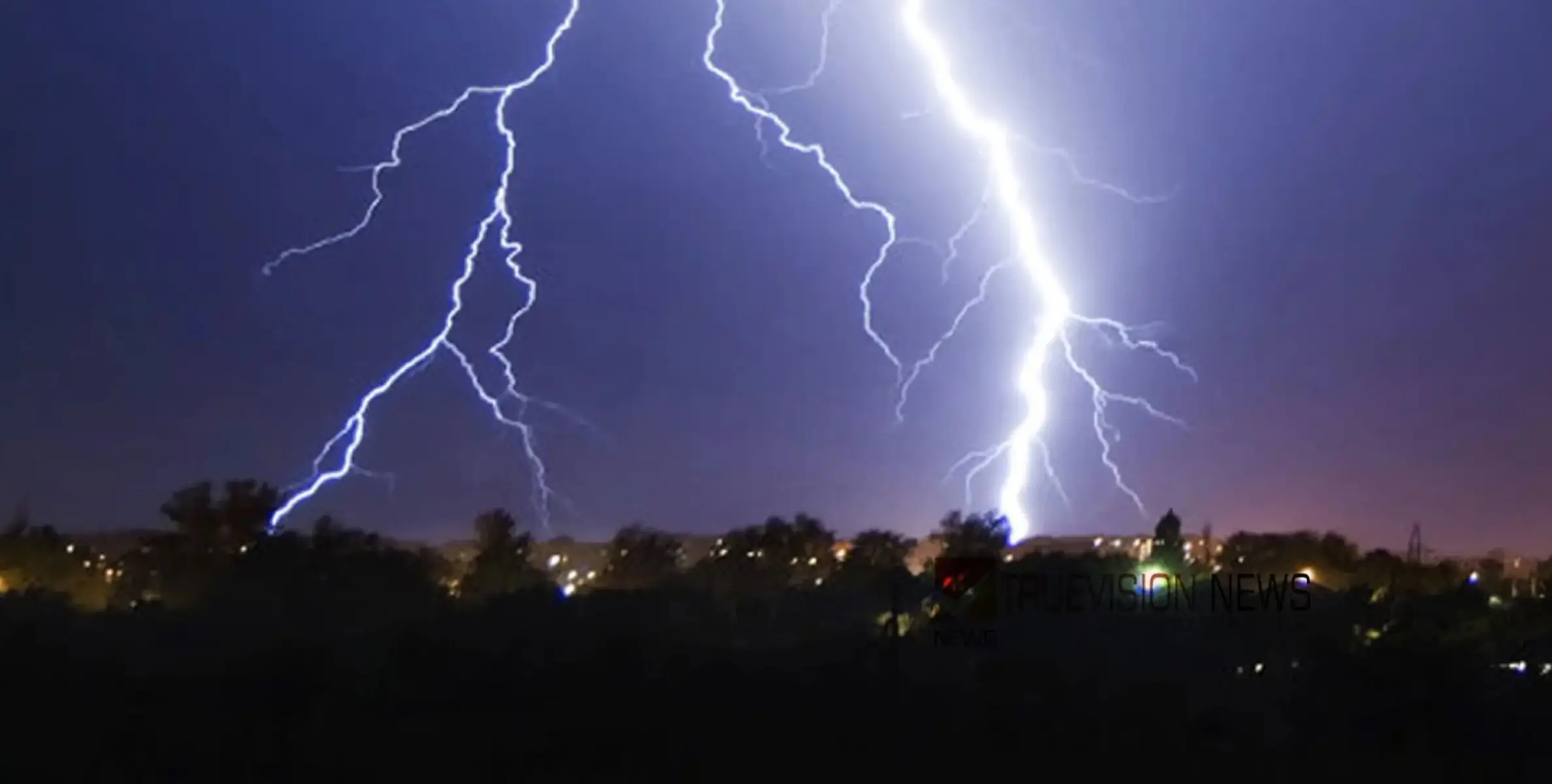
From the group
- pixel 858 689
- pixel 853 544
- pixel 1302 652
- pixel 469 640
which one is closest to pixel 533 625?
pixel 469 640

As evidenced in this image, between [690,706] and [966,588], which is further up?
[966,588]

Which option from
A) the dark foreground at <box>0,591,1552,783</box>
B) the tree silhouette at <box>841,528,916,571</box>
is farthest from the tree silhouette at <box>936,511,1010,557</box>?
the dark foreground at <box>0,591,1552,783</box>

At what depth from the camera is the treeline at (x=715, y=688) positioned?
12.7m

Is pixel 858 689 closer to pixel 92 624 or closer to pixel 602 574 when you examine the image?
pixel 92 624

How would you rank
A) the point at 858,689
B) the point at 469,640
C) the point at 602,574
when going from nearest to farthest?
the point at 858,689, the point at 469,640, the point at 602,574

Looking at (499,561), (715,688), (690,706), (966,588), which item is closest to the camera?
(690,706)

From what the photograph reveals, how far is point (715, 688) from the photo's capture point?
14539 mm

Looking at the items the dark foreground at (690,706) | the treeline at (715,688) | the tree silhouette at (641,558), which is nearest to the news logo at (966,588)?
the treeline at (715,688)

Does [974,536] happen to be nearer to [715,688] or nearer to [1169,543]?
[1169,543]

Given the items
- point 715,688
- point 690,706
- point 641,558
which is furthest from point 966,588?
point 641,558

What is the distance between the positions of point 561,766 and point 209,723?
2.60 m

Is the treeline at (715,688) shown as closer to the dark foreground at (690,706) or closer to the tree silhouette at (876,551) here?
the dark foreground at (690,706)

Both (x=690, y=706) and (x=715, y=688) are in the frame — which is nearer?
(x=690, y=706)

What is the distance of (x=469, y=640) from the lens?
15.9 metres
